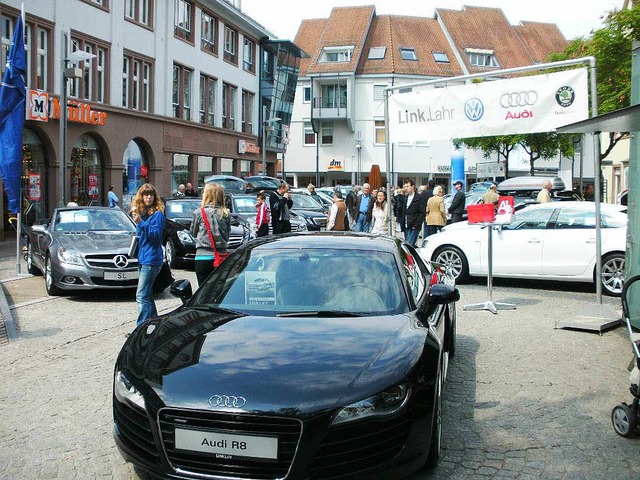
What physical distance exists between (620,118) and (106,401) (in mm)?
4832

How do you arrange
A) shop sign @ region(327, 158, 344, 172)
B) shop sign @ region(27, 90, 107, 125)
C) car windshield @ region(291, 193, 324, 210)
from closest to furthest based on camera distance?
shop sign @ region(27, 90, 107, 125) < car windshield @ region(291, 193, 324, 210) < shop sign @ region(327, 158, 344, 172)

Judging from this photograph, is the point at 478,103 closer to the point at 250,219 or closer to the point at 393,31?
the point at 250,219

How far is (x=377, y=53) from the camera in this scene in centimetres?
6606

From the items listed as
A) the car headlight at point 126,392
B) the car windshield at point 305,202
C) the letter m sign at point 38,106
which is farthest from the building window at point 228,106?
the car headlight at point 126,392

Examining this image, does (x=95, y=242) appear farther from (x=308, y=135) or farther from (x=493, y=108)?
(x=308, y=135)

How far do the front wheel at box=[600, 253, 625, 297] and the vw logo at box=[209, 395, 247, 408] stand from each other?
1005 centimetres

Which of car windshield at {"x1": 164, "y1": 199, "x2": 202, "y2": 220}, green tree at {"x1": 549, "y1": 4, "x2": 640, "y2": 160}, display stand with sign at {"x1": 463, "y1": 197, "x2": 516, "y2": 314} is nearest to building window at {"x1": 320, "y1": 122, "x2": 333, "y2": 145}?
green tree at {"x1": 549, "y1": 4, "x2": 640, "y2": 160}

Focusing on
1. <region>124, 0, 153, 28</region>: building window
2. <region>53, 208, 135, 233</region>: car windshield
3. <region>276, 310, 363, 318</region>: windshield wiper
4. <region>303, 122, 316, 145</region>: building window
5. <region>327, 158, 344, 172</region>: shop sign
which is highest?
<region>124, 0, 153, 28</region>: building window

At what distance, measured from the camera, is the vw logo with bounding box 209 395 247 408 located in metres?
3.69

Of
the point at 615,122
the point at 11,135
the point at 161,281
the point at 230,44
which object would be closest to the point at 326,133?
the point at 230,44

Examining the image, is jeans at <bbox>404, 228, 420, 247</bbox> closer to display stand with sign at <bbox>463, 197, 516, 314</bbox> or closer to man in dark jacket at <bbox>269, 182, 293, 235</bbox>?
man in dark jacket at <bbox>269, 182, 293, 235</bbox>

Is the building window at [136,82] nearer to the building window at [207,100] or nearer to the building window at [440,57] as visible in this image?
the building window at [207,100]

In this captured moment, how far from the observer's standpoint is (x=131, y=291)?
12758 mm

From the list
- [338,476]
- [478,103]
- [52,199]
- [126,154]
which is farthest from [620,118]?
[126,154]
